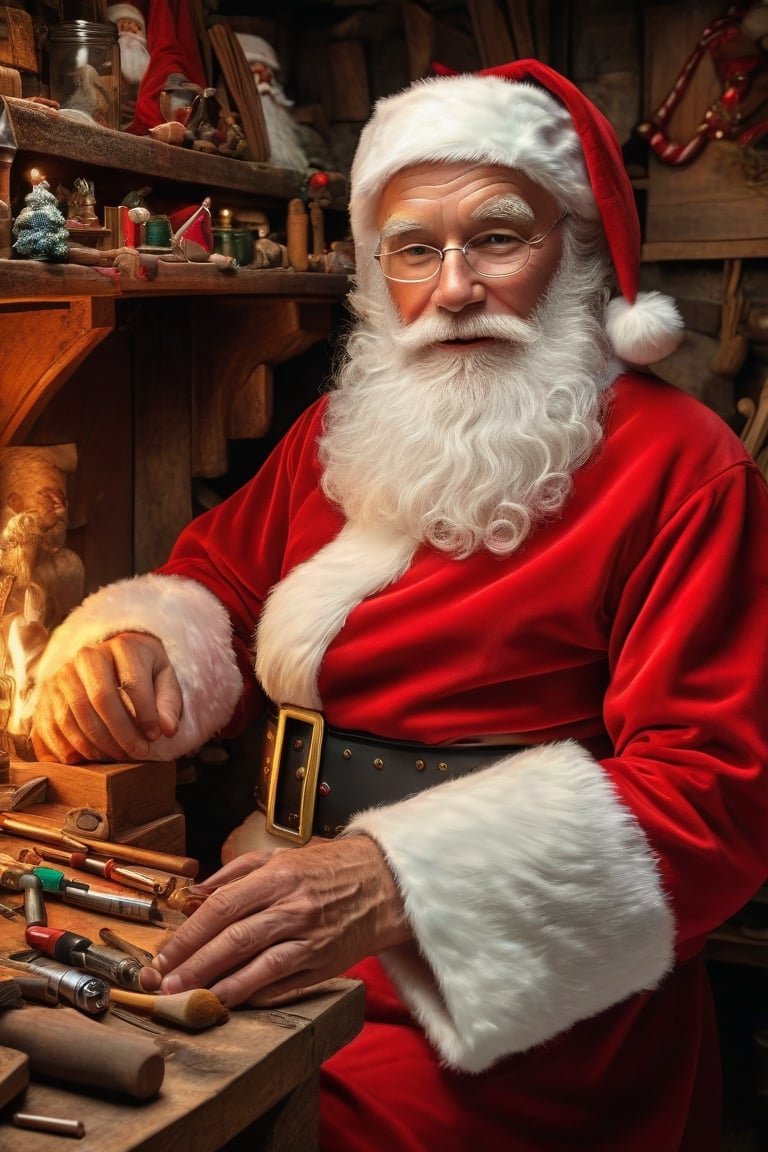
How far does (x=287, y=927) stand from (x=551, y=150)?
1.24 meters

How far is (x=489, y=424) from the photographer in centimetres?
196

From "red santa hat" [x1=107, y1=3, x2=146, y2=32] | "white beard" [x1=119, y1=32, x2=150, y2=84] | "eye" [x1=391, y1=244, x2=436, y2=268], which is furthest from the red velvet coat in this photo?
"red santa hat" [x1=107, y1=3, x2=146, y2=32]

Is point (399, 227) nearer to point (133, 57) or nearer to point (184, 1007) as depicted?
point (133, 57)

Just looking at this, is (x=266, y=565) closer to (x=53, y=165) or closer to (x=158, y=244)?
(x=158, y=244)

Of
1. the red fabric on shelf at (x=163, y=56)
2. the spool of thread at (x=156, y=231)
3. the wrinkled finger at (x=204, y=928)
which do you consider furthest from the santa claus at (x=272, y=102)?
the wrinkled finger at (x=204, y=928)

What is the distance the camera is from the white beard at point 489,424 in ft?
6.22

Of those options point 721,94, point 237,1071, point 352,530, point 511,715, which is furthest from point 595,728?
point 721,94

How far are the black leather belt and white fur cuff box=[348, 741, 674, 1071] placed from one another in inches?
9.7

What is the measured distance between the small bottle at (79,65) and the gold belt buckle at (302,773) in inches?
38.9

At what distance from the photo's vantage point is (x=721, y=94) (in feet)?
9.59

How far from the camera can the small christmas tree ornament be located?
5.64 ft

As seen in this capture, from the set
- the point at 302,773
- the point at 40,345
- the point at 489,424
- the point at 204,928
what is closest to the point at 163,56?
the point at 40,345

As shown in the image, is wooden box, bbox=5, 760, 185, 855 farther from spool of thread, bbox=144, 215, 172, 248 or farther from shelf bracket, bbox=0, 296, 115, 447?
spool of thread, bbox=144, 215, 172, 248

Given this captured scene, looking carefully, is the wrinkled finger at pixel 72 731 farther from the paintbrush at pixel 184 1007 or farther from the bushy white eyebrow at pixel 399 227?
the bushy white eyebrow at pixel 399 227
